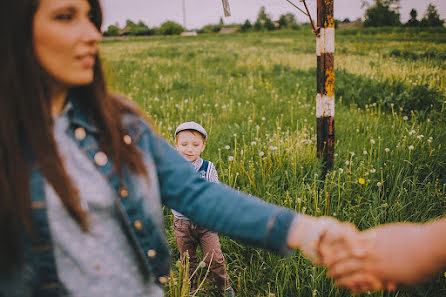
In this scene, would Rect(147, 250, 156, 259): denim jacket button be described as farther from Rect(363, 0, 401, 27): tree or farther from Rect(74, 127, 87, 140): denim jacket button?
Rect(363, 0, 401, 27): tree

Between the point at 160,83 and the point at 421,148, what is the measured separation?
6330 mm

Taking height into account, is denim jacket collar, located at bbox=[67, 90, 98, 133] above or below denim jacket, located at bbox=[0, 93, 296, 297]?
above

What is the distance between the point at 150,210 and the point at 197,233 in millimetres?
1436

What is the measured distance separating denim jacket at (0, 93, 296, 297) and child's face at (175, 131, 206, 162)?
4.40ft

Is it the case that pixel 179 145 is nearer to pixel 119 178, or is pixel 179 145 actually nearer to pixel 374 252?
pixel 119 178

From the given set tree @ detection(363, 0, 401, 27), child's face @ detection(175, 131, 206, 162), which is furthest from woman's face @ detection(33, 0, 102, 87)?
tree @ detection(363, 0, 401, 27)

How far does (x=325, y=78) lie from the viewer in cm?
280

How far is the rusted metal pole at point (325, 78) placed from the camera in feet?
8.70

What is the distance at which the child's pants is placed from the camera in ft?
7.51

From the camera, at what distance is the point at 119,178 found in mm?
937

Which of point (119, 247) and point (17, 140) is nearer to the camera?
point (17, 140)

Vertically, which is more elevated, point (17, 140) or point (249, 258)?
point (17, 140)

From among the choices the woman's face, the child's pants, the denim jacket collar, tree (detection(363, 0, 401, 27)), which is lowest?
the child's pants

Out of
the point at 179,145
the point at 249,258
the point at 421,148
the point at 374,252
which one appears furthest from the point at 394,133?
the point at 374,252
